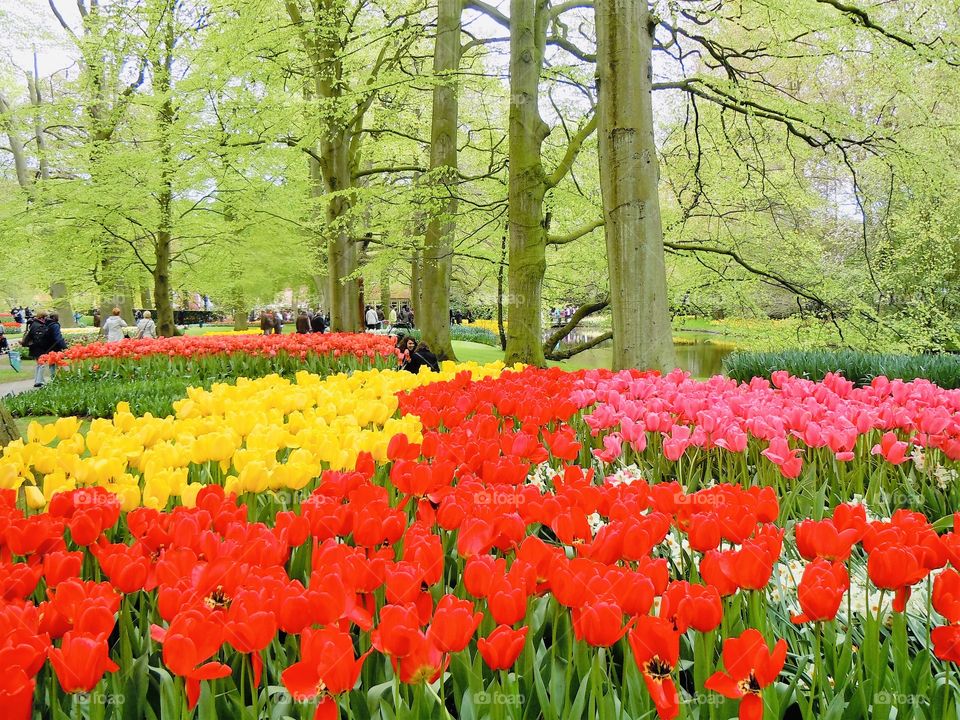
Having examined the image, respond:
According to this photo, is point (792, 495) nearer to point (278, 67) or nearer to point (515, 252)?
point (515, 252)

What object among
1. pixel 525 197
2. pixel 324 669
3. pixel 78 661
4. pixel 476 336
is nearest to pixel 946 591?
pixel 324 669

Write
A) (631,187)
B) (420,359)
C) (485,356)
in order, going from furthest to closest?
(485,356)
(420,359)
(631,187)

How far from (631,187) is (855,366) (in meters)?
5.56

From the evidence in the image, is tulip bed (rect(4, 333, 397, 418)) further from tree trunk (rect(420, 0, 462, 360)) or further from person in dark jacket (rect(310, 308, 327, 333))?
person in dark jacket (rect(310, 308, 327, 333))

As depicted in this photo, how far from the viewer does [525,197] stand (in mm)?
9086

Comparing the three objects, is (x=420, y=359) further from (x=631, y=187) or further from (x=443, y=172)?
(x=631, y=187)

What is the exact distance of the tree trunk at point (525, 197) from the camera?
905 centimetres

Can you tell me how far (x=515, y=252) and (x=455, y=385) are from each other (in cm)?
463

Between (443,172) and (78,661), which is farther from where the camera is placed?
(443,172)

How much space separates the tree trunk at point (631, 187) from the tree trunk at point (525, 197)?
267 centimetres

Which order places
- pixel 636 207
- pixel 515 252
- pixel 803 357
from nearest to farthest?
pixel 636 207
pixel 515 252
pixel 803 357

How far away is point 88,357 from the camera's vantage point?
1167 centimetres

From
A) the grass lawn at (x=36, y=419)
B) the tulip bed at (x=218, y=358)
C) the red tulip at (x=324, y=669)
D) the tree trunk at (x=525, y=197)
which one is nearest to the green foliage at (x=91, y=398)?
the grass lawn at (x=36, y=419)

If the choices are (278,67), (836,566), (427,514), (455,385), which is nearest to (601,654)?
(836,566)
